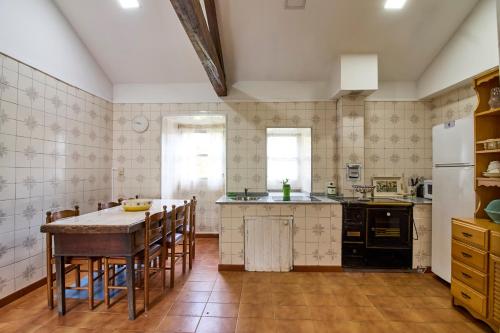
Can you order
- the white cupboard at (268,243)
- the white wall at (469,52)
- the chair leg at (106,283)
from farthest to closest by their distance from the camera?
1. the white cupboard at (268,243)
2. the white wall at (469,52)
3. the chair leg at (106,283)

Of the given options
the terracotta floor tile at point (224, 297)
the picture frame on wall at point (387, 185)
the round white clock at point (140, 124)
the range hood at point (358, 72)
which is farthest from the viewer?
the round white clock at point (140, 124)

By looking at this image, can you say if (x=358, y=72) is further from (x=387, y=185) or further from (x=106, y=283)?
(x=106, y=283)

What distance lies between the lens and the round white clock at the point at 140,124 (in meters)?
4.05

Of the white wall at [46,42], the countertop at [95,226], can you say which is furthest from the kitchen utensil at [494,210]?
the white wall at [46,42]

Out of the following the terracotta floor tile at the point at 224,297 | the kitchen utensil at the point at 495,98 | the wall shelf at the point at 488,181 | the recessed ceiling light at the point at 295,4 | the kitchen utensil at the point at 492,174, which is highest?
the recessed ceiling light at the point at 295,4

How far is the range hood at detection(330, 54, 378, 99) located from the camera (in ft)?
10.8

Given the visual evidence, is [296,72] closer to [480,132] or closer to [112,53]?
[480,132]

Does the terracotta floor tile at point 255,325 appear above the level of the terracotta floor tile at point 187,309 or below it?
below

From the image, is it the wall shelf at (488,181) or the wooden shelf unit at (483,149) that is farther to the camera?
the wooden shelf unit at (483,149)

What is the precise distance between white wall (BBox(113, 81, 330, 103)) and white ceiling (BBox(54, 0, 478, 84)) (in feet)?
0.37

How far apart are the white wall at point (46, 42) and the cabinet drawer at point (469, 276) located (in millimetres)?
4261

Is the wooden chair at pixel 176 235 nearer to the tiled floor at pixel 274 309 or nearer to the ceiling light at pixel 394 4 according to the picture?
the tiled floor at pixel 274 309

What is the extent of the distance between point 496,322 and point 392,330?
0.68m

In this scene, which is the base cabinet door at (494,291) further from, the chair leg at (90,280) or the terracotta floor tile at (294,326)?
the chair leg at (90,280)
